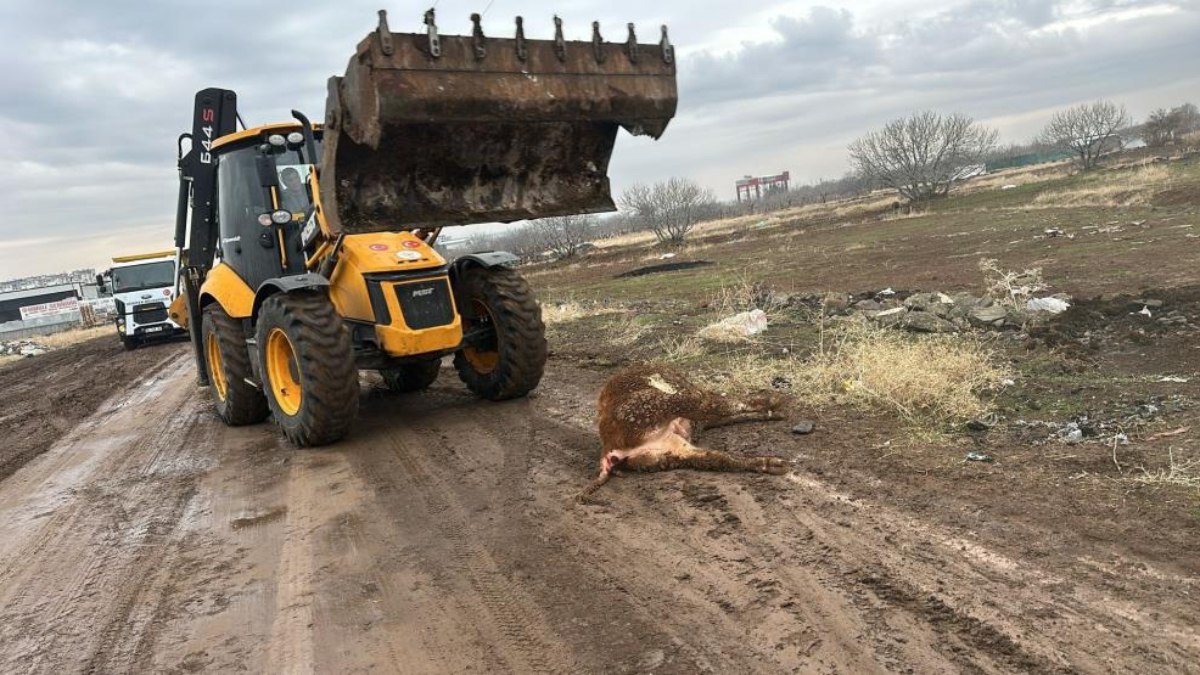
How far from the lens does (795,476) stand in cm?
484

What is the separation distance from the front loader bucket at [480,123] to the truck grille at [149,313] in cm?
1787

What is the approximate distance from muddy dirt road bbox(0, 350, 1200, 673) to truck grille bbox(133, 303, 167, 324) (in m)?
16.4

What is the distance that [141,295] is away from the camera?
20.8m

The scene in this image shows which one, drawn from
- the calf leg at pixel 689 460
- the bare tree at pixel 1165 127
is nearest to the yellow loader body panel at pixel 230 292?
the calf leg at pixel 689 460

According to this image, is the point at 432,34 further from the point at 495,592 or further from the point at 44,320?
the point at 44,320

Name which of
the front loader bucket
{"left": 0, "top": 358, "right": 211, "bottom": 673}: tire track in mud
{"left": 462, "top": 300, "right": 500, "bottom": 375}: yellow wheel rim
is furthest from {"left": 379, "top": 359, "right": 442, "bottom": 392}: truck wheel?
the front loader bucket

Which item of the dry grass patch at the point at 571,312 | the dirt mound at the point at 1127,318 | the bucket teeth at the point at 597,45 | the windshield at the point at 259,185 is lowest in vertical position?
the dirt mound at the point at 1127,318

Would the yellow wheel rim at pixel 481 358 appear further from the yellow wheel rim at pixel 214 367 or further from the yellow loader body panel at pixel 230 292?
the yellow wheel rim at pixel 214 367

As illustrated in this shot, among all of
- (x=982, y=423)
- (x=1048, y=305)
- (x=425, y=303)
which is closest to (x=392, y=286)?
(x=425, y=303)

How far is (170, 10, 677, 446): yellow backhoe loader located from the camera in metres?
5.23

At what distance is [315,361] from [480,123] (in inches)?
→ 93.0

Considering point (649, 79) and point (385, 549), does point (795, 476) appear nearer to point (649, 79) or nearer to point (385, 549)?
point (385, 549)

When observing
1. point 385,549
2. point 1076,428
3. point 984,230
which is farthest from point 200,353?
point 984,230

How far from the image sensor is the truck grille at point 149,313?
20547 mm
